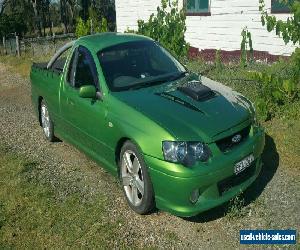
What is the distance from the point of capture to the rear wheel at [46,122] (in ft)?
23.5

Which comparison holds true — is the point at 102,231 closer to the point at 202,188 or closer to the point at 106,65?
the point at 202,188

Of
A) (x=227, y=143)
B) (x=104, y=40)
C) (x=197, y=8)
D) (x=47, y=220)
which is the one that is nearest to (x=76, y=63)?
(x=104, y=40)

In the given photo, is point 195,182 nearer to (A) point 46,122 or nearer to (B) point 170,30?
(A) point 46,122

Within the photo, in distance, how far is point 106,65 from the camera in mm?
5426

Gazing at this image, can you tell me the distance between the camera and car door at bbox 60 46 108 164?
5171mm

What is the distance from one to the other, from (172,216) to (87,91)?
1795 mm

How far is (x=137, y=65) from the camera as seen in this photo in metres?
5.62

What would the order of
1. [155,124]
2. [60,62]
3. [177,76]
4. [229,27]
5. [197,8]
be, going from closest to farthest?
[155,124], [177,76], [60,62], [229,27], [197,8]

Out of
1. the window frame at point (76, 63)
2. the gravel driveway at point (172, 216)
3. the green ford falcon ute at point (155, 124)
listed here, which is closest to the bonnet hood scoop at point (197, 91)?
the green ford falcon ute at point (155, 124)

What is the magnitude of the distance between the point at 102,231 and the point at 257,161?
75.5 inches

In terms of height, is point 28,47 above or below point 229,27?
below

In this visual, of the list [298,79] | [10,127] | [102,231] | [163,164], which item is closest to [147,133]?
[163,164]

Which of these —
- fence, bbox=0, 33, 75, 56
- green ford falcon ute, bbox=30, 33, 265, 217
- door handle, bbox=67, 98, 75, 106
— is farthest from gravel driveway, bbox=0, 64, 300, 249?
fence, bbox=0, 33, 75, 56

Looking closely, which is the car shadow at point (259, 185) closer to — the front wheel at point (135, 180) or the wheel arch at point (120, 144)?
the front wheel at point (135, 180)
